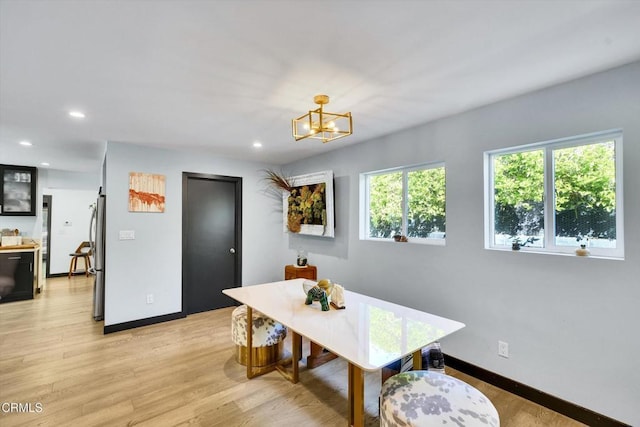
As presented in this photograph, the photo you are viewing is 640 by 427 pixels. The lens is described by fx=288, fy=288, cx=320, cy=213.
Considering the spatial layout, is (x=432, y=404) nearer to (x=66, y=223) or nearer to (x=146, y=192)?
(x=146, y=192)

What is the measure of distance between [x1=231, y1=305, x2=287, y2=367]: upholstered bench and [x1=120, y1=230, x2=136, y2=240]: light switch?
76.3 inches

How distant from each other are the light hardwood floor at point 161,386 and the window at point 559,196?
124 centimetres

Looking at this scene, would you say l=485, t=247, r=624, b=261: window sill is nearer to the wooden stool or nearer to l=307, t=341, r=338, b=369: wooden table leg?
l=307, t=341, r=338, b=369: wooden table leg

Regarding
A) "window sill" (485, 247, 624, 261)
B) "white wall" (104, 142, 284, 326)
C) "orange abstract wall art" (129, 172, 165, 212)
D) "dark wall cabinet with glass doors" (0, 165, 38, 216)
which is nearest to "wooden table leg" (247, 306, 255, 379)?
"white wall" (104, 142, 284, 326)

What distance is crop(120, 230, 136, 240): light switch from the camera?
3613mm

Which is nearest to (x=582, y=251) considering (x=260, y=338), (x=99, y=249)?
(x=260, y=338)

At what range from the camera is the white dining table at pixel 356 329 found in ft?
4.82

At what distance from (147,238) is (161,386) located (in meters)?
2.03

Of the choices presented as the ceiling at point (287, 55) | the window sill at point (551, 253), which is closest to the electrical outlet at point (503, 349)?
the window sill at point (551, 253)

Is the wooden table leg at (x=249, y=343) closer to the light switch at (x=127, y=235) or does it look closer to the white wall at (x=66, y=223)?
the light switch at (x=127, y=235)

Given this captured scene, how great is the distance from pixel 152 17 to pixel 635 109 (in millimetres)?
2784

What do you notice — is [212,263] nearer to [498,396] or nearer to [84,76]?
[84,76]

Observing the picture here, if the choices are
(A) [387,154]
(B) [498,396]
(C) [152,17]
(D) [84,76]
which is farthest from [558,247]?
(D) [84,76]

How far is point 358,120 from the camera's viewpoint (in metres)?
2.80
